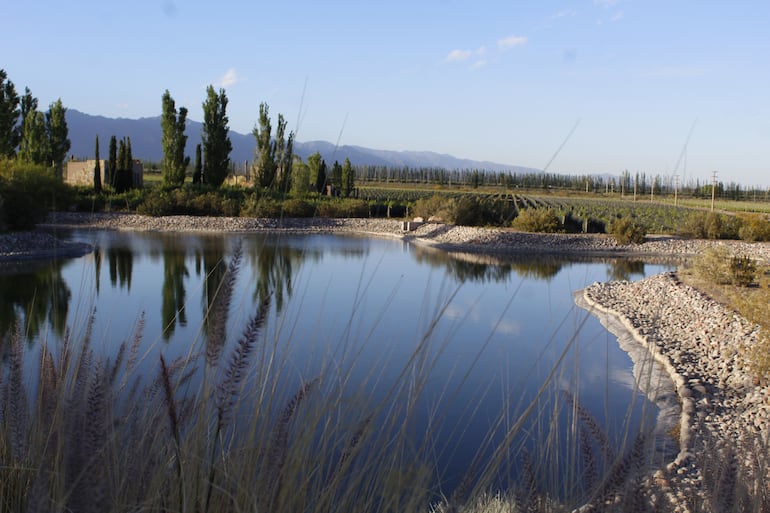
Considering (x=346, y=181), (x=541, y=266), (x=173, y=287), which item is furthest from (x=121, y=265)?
(x=346, y=181)

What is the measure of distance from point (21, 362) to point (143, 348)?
242 inches

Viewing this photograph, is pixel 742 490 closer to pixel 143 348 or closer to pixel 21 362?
pixel 21 362

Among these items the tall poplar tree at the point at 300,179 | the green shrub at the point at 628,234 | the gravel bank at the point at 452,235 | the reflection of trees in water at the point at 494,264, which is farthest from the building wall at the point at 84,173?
the green shrub at the point at 628,234

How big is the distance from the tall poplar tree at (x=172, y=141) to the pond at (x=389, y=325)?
9.63m

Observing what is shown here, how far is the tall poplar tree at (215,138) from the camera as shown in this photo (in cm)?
3167

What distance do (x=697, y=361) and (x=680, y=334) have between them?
155 cm

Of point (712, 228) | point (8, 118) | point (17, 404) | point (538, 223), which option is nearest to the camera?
point (17, 404)

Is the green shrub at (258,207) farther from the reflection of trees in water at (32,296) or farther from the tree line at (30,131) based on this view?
the reflection of trees in water at (32,296)

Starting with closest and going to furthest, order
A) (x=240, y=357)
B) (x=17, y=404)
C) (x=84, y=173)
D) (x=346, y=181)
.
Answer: (x=240, y=357), (x=17, y=404), (x=84, y=173), (x=346, y=181)

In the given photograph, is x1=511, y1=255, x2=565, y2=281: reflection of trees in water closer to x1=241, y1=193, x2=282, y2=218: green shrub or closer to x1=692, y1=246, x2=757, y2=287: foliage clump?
x1=692, y1=246, x2=757, y2=287: foliage clump

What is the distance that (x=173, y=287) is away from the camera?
42.7 ft

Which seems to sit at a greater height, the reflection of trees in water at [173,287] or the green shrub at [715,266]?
the green shrub at [715,266]

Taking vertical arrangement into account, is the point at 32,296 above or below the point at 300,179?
below

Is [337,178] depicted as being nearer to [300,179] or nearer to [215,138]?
[300,179]
